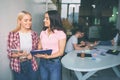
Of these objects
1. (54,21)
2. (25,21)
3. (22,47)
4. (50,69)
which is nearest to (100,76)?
(50,69)

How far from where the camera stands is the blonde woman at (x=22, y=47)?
2295mm

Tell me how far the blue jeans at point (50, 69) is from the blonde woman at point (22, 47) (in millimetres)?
127

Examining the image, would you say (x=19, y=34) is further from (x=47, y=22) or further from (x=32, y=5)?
(x=32, y=5)

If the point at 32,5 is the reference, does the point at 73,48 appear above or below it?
below

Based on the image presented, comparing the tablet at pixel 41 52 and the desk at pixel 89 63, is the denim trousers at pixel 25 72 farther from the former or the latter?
the desk at pixel 89 63

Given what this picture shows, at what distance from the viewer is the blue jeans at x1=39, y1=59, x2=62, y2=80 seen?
2.45 meters

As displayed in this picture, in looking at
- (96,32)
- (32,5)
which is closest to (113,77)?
(32,5)

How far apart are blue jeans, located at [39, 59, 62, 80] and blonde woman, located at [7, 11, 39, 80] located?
0.13m

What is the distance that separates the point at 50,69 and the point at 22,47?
41cm

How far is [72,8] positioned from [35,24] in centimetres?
539

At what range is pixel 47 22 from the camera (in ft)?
8.06

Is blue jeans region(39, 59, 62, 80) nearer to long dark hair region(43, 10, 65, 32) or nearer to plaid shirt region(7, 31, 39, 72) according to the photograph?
plaid shirt region(7, 31, 39, 72)

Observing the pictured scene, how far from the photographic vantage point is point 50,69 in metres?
2.45

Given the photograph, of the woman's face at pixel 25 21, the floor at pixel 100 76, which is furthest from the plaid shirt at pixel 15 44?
the floor at pixel 100 76
